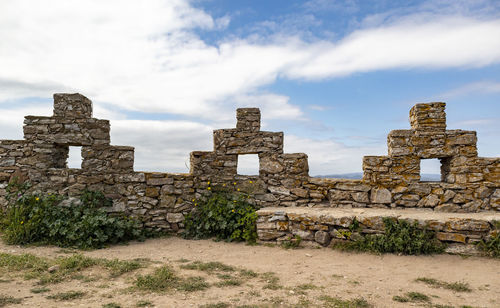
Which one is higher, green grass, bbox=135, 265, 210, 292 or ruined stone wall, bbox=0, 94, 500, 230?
ruined stone wall, bbox=0, 94, 500, 230

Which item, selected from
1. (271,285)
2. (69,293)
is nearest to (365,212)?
(271,285)

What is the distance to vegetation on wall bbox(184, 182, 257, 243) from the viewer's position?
762 cm

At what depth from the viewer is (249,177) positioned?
8.70 m

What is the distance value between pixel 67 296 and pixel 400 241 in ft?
20.0

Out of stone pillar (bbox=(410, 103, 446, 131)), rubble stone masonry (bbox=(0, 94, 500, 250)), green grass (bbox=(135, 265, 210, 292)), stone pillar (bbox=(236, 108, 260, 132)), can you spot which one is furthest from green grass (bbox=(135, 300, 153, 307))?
stone pillar (bbox=(410, 103, 446, 131))

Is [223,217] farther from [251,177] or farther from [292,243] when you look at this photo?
[292,243]

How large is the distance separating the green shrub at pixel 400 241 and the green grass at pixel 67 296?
5.08 m

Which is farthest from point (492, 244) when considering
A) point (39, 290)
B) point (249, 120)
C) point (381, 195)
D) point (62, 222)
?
point (62, 222)

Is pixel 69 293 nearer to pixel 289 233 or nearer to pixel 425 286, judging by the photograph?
pixel 289 233

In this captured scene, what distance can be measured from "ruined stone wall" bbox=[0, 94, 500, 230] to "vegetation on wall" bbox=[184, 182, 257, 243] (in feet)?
0.85

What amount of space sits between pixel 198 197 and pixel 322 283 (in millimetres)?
4520

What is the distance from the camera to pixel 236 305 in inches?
160

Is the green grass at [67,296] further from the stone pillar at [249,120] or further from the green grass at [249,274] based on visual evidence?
the stone pillar at [249,120]

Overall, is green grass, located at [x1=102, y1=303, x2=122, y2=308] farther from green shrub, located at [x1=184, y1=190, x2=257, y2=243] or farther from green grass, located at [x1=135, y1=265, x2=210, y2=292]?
green shrub, located at [x1=184, y1=190, x2=257, y2=243]
